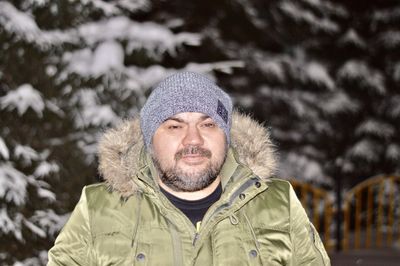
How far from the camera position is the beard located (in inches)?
123

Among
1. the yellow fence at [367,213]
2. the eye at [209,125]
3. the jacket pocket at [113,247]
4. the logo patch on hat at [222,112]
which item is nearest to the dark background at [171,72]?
the yellow fence at [367,213]

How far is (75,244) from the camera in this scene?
311cm

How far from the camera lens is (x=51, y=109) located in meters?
6.23

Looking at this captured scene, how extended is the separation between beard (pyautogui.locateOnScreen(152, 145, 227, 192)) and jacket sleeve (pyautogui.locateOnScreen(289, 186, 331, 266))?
437 millimetres

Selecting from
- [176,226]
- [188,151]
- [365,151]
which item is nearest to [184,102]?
[188,151]

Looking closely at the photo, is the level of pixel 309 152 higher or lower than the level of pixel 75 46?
lower

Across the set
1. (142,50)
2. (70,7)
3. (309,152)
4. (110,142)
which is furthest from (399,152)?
(110,142)

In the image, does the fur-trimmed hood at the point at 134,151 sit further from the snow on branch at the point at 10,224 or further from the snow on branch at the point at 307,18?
the snow on branch at the point at 307,18

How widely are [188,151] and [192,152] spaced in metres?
0.02

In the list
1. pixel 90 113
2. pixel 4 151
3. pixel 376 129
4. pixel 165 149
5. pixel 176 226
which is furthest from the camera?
pixel 376 129

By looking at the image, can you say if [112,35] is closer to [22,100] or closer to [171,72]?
[171,72]

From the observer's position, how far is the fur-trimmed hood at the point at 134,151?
3.24 m

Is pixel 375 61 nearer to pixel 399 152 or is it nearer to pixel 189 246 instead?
pixel 399 152

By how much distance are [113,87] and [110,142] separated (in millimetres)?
3403
